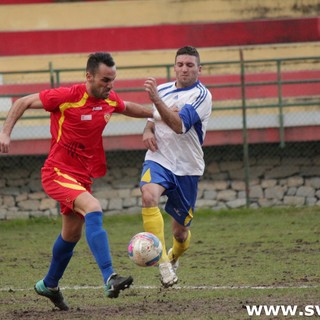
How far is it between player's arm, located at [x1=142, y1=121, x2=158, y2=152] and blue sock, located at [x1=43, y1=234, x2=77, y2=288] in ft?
4.44

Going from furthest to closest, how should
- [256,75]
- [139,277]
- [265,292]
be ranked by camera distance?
1. [256,75]
2. [139,277]
3. [265,292]

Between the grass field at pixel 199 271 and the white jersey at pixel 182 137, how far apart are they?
110cm

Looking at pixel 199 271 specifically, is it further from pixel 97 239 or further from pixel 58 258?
pixel 97 239

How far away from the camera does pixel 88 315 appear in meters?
8.45

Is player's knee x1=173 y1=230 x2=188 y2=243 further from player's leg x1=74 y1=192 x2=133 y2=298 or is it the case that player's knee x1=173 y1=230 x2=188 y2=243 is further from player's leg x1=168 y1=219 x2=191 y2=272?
player's leg x1=74 y1=192 x2=133 y2=298

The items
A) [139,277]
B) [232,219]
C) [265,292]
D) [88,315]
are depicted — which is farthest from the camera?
[232,219]

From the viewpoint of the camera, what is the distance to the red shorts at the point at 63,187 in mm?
8703

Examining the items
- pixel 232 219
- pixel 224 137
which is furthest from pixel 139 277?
pixel 224 137

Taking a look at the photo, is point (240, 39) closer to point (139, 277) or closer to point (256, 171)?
point (256, 171)

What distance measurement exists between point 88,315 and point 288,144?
11263 mm

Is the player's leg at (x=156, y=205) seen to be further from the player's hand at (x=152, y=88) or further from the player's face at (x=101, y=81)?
the player's face at (x=101, y=81)

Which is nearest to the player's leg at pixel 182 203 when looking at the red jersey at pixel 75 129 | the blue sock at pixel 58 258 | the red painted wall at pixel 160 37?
the red jersey at pixel 75 129

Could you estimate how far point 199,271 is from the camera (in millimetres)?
11461

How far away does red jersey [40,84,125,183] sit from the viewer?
8.89m
